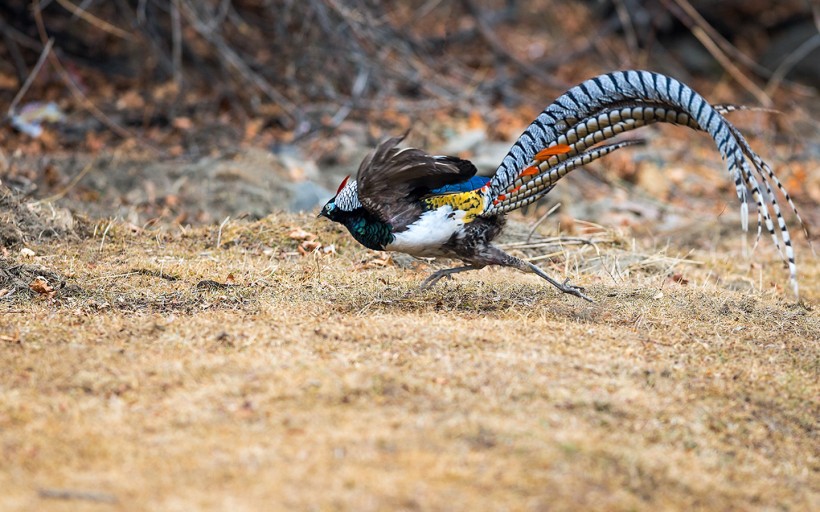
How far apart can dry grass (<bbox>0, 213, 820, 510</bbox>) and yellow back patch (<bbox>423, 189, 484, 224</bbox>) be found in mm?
526

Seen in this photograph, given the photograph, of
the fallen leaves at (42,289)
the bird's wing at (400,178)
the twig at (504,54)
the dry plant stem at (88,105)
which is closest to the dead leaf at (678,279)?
the bird's wing at (400,178)

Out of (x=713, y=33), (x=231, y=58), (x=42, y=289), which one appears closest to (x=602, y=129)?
(x=42, y=289)

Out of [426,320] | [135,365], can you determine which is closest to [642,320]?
[426,320]

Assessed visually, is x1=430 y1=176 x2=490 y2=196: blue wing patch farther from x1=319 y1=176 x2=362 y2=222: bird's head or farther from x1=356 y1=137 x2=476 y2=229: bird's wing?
x1=319 y1=176 x2=362 y2=222: bird's head

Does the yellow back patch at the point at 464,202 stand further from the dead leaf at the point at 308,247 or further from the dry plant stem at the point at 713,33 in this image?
the dry plant stem at the point at 713,33

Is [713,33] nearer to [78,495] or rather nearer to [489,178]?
[489,178]

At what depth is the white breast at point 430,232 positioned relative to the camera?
16.4 feet

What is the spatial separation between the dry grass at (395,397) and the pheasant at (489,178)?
15.1 inches

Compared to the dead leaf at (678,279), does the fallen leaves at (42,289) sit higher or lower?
lower

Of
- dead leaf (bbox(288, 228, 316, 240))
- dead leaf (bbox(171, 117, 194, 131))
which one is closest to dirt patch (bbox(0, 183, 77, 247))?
dead leaf (bbox(288, 228, 316, 240))

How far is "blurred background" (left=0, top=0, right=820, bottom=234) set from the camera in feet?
28.5

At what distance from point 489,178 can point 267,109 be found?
6232 mm

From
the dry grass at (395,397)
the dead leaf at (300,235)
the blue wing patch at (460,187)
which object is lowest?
the dry grass at (395,397)

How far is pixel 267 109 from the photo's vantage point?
1106 cm
